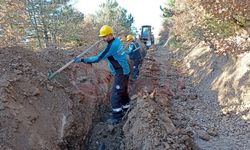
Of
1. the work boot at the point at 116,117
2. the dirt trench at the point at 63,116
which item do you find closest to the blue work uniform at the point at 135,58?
the dirt trench at the point at 63,116

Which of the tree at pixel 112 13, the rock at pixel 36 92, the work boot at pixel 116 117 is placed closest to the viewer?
the rock at pixel 36 92

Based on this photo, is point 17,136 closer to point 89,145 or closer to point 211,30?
point 89,145

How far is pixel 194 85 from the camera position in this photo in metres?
13.3

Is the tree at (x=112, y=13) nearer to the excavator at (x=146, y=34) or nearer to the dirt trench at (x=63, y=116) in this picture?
the excavator at (x=146, y=34)

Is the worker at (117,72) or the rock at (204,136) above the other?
the worker at (117,72)

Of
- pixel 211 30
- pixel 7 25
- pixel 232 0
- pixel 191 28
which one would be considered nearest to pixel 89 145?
pixel 232 0

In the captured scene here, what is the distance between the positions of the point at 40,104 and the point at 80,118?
103 centimetres

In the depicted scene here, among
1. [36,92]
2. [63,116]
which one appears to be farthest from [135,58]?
[36,92]

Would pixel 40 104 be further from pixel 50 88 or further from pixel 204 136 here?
pixel 204 136

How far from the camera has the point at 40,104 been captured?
236 inches

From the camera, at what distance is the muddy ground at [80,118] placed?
5.34m

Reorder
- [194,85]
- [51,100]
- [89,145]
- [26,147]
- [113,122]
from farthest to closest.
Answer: [194,85], [113,122], [89,145], [51,100], [26,147]

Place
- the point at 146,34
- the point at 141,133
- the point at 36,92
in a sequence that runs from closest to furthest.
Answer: the point at 141,133, the point at 36,92, the point at 146,34

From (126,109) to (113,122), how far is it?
55 centimetres
